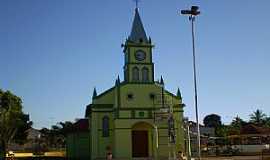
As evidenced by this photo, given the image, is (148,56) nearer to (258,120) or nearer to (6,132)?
(6,132)

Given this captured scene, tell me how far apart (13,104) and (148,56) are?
58.1 feet

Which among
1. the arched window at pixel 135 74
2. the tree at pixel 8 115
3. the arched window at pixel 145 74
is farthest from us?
the tree at pixel 8 115

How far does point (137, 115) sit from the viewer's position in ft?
155

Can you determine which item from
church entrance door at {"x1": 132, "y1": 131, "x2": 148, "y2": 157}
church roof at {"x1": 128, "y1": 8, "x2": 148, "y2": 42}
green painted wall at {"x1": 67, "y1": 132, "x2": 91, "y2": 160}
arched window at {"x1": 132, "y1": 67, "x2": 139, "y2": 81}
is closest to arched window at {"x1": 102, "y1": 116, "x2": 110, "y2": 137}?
church entrance door at {"x1": 132, "y1": 131, "x2": 148, "y2": 157}

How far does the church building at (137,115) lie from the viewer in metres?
46.8

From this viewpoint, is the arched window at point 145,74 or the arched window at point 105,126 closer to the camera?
the arched window at point 105,126

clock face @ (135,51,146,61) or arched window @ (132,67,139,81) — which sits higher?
clock face @ (135,51,146,61)

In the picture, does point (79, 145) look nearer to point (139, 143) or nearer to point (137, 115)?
point (139, 143)

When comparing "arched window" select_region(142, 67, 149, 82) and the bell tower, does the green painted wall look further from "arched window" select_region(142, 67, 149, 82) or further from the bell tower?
"arched window" select_region(142, 67, 149, 82)

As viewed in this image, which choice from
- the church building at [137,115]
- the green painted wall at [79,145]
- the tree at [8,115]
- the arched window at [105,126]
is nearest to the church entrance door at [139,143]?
the church building at [137,115]

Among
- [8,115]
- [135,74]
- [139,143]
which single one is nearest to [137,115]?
[139,143]

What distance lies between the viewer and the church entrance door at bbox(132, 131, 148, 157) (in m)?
48.3

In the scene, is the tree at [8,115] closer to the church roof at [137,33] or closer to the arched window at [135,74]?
the arched window at [135,74]

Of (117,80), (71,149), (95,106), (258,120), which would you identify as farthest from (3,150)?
(258,120)
